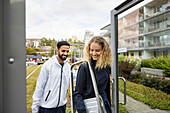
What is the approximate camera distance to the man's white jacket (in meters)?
1.22

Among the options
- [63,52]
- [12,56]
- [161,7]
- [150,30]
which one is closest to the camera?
[12,56]

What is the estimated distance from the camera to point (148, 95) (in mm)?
1246

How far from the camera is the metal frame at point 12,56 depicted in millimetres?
345

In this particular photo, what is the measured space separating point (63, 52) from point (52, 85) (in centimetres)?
37

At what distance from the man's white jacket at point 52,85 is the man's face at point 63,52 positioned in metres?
0.06

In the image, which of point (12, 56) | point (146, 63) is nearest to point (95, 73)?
point (146, 63)

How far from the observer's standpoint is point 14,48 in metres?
0.36

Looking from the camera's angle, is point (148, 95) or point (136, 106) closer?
point (148, 95)

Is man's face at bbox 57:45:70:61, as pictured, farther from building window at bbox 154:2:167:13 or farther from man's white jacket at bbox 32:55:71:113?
building window at bbox 154:2:167:13

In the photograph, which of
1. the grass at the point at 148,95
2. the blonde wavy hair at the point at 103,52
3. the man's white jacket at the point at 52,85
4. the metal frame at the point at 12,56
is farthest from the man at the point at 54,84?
the metal frame at the point at 12,56

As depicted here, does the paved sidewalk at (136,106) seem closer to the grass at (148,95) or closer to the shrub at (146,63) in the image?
the grass at (148,95)

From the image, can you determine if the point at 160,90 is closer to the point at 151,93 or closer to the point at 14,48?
the point at 151,93

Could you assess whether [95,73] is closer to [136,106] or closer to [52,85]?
[52,85]

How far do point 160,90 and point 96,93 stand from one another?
0.60 m
